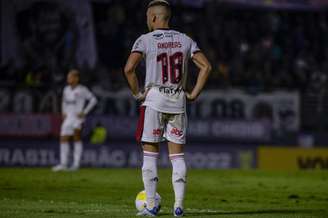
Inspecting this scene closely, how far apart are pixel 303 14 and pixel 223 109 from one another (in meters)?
6.52

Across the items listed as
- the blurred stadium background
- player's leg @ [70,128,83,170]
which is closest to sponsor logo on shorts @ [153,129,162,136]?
player's leg @ [70,128,83,170]

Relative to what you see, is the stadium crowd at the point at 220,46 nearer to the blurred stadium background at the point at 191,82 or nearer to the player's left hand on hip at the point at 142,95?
the blurred stadium background at the point at 191,82

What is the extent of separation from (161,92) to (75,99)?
42.4 feet

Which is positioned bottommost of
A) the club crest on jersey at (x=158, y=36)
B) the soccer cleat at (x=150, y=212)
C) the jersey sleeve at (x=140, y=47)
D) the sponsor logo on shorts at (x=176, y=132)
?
the soccer cleat at (x=150, y=212)

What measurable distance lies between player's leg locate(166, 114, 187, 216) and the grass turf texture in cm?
54

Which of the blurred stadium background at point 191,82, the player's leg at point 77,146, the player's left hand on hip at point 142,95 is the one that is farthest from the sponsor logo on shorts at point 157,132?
the blurred stadium background at point 191,82

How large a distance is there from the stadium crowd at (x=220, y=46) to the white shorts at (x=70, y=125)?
2.54m

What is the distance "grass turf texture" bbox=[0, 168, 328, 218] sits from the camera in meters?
12.6

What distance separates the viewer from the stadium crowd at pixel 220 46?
89.4 ft

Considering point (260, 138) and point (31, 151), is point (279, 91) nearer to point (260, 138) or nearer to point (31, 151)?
point (260, 138)

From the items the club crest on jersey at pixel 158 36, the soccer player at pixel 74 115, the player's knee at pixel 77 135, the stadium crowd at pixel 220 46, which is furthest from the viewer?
the stadium crowd at pixel 220 46

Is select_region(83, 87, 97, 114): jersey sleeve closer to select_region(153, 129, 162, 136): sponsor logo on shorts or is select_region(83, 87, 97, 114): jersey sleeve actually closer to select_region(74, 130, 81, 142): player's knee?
select_region(74, 130, 81, 142): player's knee

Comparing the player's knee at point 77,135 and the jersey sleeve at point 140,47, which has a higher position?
the jersey sleeve at point 140,47

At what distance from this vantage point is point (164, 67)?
11586 millimetres
